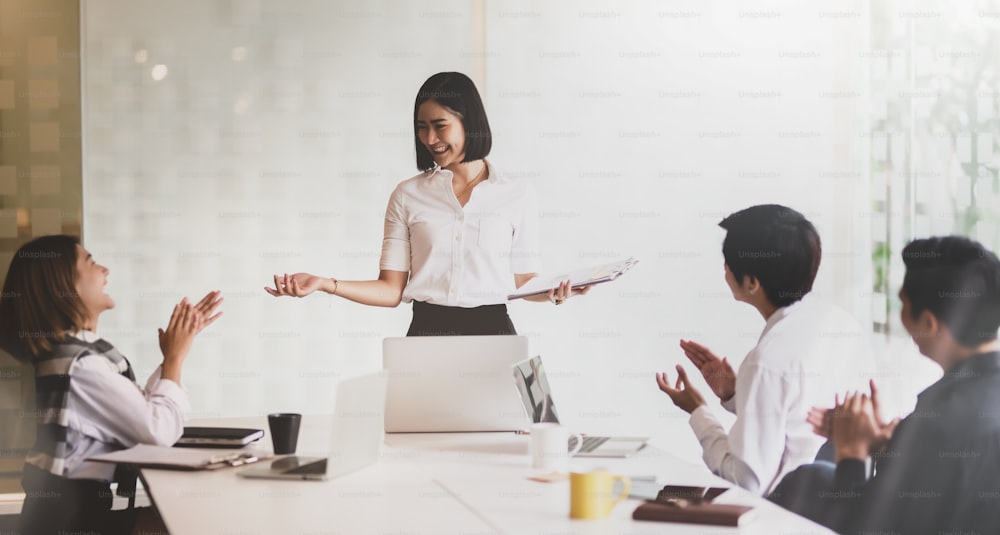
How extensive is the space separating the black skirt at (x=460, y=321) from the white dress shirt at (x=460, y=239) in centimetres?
3

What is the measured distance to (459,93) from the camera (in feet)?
11.4

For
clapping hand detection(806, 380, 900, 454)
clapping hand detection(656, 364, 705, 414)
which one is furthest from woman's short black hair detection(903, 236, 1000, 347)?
clapping hand detection(656, 364, 705, 414)

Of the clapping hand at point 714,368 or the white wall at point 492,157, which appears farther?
the white wall at point 492,157

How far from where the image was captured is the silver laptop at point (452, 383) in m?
2.43

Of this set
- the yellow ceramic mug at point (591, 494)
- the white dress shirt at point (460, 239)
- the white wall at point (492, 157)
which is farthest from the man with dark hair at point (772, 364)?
the white wall at point (492, 157)

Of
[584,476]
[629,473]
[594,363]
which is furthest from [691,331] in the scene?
[584,476]

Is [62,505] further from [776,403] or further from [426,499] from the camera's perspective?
[776,403]

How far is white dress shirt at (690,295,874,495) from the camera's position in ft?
6.84

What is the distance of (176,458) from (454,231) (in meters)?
1.59

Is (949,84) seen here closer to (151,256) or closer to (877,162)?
(877,162)

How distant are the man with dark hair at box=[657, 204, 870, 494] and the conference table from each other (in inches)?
5.0

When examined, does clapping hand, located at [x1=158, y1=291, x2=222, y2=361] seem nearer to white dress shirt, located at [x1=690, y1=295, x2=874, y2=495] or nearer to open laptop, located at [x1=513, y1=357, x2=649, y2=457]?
open laptop, located at [x1=513, y1=357, x2=649, y2=457]

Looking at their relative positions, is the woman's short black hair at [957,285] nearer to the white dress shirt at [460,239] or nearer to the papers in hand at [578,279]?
the papers in hand at [578,279]

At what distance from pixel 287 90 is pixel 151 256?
960mm
